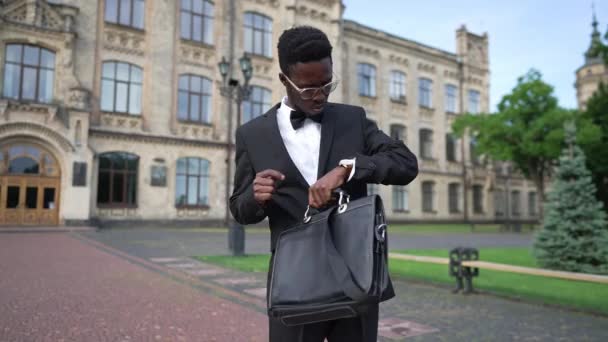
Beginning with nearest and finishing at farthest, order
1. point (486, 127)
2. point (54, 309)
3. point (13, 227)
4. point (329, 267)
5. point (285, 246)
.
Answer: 1. point (329, 267)
2. point (285, 246)
3. point (54, 309)
4. point (13, 227)
5. point (486, 127)

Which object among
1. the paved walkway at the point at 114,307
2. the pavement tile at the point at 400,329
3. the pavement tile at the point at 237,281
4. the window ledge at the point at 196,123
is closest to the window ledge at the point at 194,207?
the window ledge at the point at 196,123

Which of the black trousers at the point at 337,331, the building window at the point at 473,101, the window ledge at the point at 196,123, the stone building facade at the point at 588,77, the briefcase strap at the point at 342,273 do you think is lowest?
the black trousers at the point at 337,331

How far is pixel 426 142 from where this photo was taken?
34844mm

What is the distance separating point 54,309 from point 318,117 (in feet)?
16.2

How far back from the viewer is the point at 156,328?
4.52 metres

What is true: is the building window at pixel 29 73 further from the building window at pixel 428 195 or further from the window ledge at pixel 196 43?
the building window at pixel 428 195

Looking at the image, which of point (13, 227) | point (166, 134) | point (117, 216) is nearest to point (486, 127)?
point (166, 134)

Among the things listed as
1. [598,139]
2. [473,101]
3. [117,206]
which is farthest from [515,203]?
[117,206]

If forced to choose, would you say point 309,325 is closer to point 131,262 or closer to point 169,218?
point 131,262

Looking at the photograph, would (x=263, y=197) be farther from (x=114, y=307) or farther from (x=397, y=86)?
(x=397, y=86)

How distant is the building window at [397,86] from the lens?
108 ft

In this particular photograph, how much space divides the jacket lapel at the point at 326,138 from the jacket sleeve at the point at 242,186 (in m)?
0.27

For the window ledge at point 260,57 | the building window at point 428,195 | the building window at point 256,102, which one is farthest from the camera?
the building window at point 428,195

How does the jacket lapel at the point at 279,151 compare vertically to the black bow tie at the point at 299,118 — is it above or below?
below
